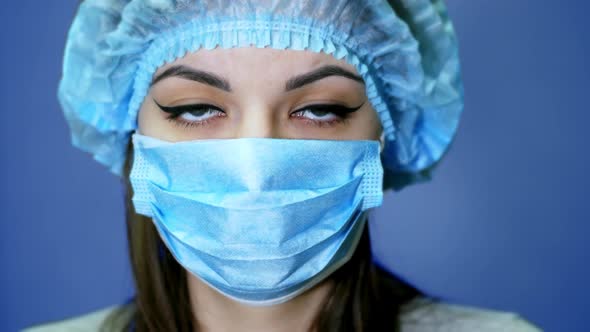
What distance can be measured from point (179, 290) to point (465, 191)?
1.04 m

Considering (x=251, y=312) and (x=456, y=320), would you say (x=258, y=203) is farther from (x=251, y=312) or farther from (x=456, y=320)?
(x=456, y=320)

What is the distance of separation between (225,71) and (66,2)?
1.18 meters

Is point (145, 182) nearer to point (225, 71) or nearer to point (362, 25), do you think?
point (225, 71)

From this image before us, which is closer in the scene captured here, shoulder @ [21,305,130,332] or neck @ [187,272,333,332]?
neck @ [187,272,333,332]

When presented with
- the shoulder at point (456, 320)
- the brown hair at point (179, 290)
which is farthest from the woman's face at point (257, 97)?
the shoulder at point (456, 320)

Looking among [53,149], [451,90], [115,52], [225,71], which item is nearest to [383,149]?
[451,90]

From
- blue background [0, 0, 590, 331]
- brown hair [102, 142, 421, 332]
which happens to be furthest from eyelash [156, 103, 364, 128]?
blue background [0, 0, 590, 331]

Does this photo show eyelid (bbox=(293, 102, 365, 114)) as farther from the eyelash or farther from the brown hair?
the brown hair

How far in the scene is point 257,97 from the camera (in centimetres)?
121

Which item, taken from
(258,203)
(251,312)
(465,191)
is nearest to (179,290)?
(251,312)

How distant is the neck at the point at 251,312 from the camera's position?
1.40 meters

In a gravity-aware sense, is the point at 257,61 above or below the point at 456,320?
above

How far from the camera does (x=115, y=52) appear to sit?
136cm

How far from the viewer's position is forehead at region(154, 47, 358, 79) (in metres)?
1.21
